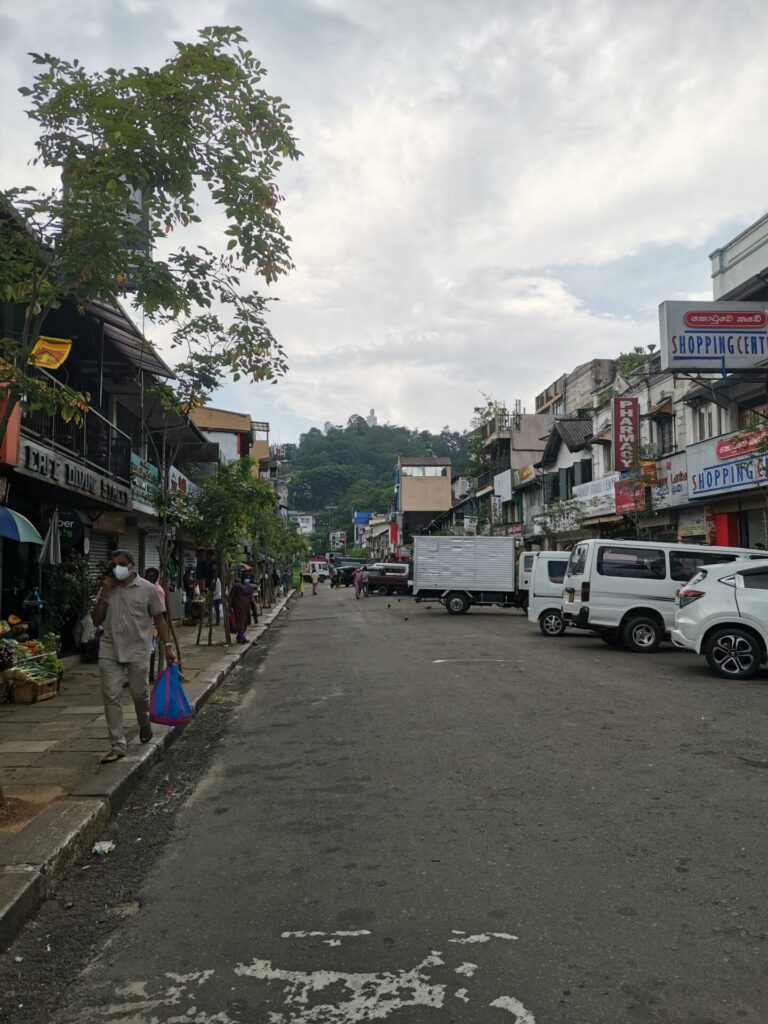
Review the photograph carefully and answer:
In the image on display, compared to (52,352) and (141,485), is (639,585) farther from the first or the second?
(141,485)

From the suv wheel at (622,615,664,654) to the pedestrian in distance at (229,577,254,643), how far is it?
27.7ft

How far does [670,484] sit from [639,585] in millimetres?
12044

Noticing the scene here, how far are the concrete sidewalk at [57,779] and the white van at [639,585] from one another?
7710 mm

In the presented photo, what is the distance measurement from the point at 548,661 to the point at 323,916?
1067cm

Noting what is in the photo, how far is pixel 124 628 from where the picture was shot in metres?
7.43

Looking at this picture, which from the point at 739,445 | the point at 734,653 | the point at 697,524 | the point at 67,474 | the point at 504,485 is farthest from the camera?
the point at 504,485

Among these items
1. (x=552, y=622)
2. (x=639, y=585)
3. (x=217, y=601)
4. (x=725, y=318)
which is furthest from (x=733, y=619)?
(x=217, y=601)

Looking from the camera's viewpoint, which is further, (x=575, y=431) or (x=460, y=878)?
(x=575, y=431)

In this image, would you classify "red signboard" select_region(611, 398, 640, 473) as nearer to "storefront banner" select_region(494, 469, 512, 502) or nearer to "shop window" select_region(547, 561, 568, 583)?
"shop window" select_region(547, 561, 568, 583)

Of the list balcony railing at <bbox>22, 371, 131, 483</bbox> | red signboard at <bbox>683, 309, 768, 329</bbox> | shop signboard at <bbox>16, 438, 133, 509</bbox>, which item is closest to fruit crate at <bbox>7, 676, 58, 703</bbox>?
shop signboard at <bbox>16, 438, 133, 509</bbox>

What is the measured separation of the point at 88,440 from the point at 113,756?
993 cm

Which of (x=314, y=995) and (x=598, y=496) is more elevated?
(x=598, y=496)

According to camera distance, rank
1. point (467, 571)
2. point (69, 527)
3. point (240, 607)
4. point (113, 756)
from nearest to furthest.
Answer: point (113, 756) → point (69, 527) → point (240, 607) → point (467, 571)

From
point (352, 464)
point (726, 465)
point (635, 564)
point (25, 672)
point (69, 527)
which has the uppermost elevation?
point (352, 464)
